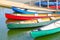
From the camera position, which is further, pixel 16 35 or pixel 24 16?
pixel 24 16

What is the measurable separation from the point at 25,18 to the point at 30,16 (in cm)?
34

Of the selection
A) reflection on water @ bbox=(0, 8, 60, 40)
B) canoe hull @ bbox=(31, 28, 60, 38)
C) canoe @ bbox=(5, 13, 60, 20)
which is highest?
canoe @ bbox=(5, 13, 60, 20)

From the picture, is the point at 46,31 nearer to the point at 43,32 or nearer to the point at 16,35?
the point at 43,32

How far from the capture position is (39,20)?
9.40 metres

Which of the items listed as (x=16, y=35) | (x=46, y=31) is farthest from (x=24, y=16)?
(x=46, y=31)

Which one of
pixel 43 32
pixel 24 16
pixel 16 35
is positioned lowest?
pixel 16 35

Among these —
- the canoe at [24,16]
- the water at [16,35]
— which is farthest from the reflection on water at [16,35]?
the canoe at [24,16]

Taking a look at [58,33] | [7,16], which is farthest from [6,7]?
[58,33]

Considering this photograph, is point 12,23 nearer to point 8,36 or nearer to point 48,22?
point 8,36

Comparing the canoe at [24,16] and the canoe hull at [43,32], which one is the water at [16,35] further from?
the canoe at [24,16]

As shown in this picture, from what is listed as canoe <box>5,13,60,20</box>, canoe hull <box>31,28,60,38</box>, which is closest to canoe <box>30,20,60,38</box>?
canoe hull <box>31,28,60,38</box>

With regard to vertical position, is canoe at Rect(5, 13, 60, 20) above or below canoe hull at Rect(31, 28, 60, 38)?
above

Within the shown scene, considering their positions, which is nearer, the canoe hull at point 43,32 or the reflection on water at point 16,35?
the canoe hull at point 43,32

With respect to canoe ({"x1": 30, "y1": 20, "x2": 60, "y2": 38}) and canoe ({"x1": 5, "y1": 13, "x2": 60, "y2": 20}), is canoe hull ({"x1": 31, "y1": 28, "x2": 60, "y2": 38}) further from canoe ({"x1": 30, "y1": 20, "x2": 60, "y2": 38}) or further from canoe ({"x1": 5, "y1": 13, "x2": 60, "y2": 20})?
canoe ({"x1": 5, "y1": 13, "x2": 60, "y2": 20})
